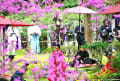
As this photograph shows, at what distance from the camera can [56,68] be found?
669 centimetres

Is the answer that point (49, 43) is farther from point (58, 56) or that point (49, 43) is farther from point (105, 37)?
point (58, 56)

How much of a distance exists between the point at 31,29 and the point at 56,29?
161 cm

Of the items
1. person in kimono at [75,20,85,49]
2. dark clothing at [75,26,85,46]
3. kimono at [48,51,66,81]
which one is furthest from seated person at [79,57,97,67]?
kimono at [48,51,66,81]

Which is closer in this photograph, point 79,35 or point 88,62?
point 88,62

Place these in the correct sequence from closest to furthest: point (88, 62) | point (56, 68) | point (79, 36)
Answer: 1. point (56, 68)
2. point (88, 62)
3. point (79, 36)

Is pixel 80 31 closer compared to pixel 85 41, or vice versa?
pixel 80 31

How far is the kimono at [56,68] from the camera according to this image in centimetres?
644

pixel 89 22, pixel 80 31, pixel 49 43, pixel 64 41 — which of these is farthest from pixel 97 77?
pixel 49 43

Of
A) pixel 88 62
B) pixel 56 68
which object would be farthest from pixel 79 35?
pixel 56 68

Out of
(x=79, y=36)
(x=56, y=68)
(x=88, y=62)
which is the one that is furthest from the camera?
(x=79, y=36)

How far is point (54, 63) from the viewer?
679 cm

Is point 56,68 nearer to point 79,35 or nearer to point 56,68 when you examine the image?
point 56,68

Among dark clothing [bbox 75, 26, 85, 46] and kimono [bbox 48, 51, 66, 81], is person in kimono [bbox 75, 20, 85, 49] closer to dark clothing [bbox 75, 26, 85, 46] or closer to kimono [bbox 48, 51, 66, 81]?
dark clothing [bbox 75, 26, 85, 46]

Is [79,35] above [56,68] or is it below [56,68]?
below
